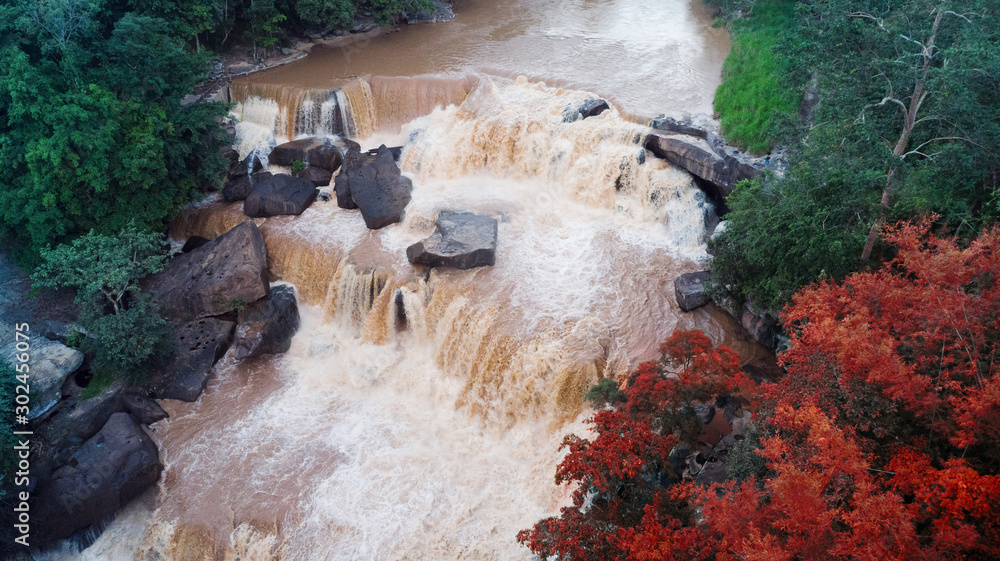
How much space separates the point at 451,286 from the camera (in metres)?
16.7

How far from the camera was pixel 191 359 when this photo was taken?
1661 cm

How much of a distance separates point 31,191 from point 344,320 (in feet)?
30.0

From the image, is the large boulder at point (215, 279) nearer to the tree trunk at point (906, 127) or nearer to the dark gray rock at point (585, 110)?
the dark gray rock at point (585, 110)

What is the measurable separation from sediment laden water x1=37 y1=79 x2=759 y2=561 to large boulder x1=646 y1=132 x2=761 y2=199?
1.53ft

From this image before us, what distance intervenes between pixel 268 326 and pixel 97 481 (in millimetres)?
5486

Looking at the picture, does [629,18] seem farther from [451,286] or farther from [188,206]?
[188,206]

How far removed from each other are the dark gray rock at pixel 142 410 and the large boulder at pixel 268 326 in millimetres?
2335

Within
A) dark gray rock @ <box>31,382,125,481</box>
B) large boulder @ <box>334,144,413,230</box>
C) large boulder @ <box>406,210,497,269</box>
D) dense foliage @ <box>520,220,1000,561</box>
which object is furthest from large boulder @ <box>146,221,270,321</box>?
dense foliage @ <box>520,220,1000,561</box>

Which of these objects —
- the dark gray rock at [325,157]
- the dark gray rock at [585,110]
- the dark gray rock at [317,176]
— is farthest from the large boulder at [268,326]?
the dark gray rock at [585,110]

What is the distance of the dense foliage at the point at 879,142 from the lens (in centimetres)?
1059

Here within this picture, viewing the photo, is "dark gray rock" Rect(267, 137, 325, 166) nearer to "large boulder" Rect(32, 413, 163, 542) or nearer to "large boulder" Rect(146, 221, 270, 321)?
"large boulder" Rect(146, 221, 270, 321)

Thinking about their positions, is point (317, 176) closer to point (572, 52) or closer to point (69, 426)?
point (69, 426)

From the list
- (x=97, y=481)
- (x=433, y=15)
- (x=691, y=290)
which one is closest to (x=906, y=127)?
(x=691, y=290)

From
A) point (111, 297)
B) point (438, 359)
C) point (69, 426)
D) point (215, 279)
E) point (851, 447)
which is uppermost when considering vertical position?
point (851, 447)
